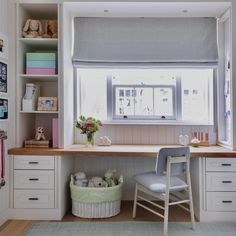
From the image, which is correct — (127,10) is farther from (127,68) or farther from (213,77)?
(213,77)

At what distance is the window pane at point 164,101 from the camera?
10.9ft

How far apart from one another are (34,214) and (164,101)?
2066 millimetres

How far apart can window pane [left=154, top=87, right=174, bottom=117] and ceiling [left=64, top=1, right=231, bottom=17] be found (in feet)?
3.12

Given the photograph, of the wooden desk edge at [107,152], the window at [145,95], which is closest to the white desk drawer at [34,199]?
the wooden desk edge at [107,152]

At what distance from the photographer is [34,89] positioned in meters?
2.91

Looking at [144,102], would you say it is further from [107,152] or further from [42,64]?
[42,64]

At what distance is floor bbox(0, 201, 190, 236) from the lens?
242 centimetres

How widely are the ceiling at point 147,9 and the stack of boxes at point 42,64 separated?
608 mm

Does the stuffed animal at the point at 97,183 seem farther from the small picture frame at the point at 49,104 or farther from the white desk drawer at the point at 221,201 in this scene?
the white desk drawer at the point at 221,201

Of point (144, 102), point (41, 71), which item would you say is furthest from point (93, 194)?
point (41, 71)

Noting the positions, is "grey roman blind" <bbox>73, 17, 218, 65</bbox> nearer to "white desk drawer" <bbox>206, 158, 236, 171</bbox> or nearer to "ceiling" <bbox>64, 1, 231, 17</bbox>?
"ceiling" <bbox>64, 1, 231, 17</bbox>

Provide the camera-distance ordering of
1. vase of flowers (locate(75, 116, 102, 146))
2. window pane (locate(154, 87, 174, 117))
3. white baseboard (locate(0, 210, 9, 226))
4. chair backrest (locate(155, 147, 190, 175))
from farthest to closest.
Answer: window pane (locate(154, 87, 174, 117)) < vase of flowers (locate(75, 116, 102, 146)) < white baseboard (locate(0, 210, 9, 226)) < chair backrest (locate(155, 147, 190, 175))

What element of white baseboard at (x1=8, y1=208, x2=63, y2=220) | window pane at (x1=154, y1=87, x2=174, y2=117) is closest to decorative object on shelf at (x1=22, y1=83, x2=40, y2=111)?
white baseboard at (x1=8, y1=208, x2=63, y2=220)

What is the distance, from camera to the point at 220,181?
101 inches
